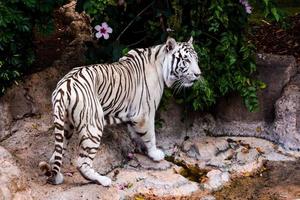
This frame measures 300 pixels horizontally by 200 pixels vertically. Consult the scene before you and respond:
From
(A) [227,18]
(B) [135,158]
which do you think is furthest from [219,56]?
(B) [135,158]

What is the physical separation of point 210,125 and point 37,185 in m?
2.07

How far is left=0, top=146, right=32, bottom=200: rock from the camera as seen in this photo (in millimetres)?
4199

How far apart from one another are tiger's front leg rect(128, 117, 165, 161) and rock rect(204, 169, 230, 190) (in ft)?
1.50

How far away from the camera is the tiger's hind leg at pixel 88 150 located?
4.38 metres

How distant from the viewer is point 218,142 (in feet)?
18.2

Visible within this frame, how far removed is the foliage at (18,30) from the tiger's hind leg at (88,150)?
1.16 m

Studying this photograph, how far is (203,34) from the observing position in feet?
18.5

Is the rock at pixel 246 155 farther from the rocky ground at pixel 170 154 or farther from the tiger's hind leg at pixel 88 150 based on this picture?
the tiger's hind leg at pixel 88 150

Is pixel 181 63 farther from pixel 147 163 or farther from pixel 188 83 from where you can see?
pixel 147 163

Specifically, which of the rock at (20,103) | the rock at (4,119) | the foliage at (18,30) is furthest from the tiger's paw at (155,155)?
the foliage at (18,30)

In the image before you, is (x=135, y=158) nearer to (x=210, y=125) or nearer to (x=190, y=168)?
(x=190, y=168)

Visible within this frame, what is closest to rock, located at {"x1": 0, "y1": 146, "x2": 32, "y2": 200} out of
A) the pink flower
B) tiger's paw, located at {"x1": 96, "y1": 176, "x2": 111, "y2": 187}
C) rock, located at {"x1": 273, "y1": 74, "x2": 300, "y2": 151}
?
tiger's paw, located at {"x1": 96, "y1": 176, "x2": 111, "y2": 187}

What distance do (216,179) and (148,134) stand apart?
2.38 feet

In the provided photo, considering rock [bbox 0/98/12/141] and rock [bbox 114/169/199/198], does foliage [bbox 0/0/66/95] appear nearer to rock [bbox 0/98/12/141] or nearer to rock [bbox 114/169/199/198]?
rock [bbox 0/98/12/141]
